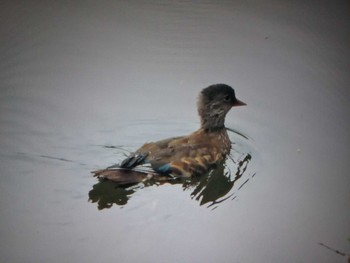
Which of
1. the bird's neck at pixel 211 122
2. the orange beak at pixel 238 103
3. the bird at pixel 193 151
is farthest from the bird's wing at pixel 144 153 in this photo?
the orange beak at pixel 238 103

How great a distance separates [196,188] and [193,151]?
0.26m

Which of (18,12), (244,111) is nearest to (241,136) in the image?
(244,111)

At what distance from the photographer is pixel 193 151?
3932 millimetres

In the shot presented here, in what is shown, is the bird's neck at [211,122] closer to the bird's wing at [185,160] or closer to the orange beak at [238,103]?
the orange beak at [238,103]

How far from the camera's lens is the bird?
380cm

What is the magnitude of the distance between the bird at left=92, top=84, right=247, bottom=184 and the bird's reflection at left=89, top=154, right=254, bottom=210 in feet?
0.12

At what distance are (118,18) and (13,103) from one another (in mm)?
1330

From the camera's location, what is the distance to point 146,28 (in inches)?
205

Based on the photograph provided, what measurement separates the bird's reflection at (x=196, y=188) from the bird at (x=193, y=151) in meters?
0.04

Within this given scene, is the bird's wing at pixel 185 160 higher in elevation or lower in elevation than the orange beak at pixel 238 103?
lower

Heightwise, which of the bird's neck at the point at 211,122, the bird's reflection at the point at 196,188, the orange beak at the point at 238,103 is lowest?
the bird's reflection at the point at 196,188

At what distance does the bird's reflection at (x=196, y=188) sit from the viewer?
3.69m

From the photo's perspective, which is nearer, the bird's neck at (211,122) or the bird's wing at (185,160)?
the bird's wing at (185,160)

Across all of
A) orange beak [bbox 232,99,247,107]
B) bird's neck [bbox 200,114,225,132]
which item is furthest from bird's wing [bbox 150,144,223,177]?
orange beak [bbox 232,99,247,107]
